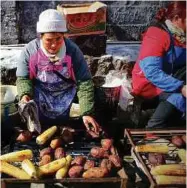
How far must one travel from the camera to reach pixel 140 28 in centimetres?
740

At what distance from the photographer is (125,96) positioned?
6164mm

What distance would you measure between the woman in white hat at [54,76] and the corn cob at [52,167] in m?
0.69

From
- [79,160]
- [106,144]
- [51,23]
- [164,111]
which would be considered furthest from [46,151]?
[164,111]

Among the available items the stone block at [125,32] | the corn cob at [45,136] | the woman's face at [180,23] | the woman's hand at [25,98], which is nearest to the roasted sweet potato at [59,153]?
the corn cob at [45,136]

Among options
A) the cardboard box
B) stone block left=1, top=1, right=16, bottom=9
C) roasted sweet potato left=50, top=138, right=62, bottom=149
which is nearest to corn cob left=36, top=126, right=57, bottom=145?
roasted sweet potato left=50, top=138, right=62, bottom=149

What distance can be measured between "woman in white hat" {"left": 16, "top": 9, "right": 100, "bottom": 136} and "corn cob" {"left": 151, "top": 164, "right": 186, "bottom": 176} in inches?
33.8

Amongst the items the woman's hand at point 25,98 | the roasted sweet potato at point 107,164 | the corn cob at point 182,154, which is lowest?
the corn cob at point 182,154

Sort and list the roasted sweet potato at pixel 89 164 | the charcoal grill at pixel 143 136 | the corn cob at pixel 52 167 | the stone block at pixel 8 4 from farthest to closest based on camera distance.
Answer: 1. the stone block at pixel 8 4
2. the charcoal grill at pixel 143 136
3. the roasted sweet potato at pixel 89 164
4. the corn cob at pixel 52 167

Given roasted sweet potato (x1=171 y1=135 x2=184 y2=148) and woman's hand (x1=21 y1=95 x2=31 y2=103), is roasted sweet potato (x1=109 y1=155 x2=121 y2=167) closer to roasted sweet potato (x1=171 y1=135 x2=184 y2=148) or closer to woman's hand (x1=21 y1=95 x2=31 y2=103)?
roasted sweet potato (x1=171 y1=135 x2=184 y2=148)

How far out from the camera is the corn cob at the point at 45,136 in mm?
4834

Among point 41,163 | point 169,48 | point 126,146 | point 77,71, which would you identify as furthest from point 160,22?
point 41,163

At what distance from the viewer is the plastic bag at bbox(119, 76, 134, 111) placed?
20.1 ft

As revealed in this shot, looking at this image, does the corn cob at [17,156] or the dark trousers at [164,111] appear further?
Answer: the dark trousers at [164,111]

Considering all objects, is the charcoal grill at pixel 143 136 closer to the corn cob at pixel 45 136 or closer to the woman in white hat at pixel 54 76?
the woman in white hat at pixel 54 76
